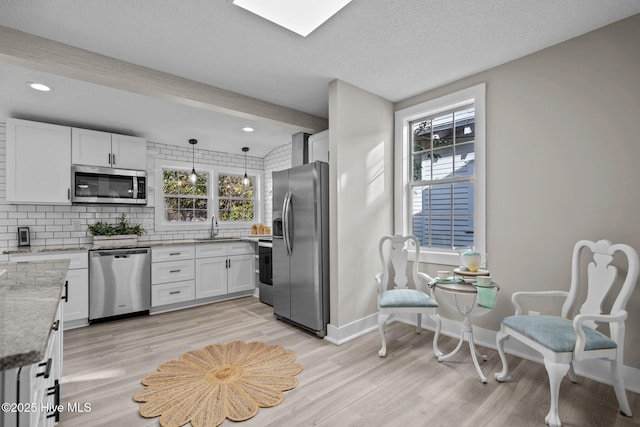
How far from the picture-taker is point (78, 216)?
13.5ft

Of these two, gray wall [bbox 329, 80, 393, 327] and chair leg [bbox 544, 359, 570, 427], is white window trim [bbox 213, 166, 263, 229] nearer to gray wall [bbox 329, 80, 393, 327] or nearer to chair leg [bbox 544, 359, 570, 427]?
gray wall [bbox 329, 80, 393, 327]

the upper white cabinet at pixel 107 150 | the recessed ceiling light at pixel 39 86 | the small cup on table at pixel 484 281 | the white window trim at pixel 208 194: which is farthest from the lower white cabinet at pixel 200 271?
the small cup on table at pixel 484 281

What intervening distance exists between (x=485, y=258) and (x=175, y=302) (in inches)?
151

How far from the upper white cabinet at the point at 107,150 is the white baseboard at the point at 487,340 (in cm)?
344

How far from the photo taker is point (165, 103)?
3.50 metres

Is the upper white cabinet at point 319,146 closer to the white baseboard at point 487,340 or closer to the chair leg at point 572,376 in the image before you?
the white baseboard at point 487,340

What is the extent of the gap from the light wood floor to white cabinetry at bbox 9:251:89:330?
0.19m

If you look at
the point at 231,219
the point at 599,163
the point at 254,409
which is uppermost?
the point at 599,163

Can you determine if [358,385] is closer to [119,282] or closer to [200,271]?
[200,271]

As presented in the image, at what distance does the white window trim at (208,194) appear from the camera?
4770 mm

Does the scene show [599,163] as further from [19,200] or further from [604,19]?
[19,200]

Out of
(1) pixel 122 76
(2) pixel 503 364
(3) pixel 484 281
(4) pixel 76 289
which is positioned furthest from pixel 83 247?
(2) pixel 503 364

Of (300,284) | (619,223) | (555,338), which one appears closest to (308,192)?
(300,284)

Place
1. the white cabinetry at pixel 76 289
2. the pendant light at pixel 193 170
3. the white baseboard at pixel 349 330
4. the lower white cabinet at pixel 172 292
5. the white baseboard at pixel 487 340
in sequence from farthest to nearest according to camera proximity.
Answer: the pendant light at pixel 193 170 → the lower white cabinet at pixel 172 292 → the white cabinetry at pixel 76 289 → the white baseboard at pixel 349 330 → the white baseboard at pixel 487 340
